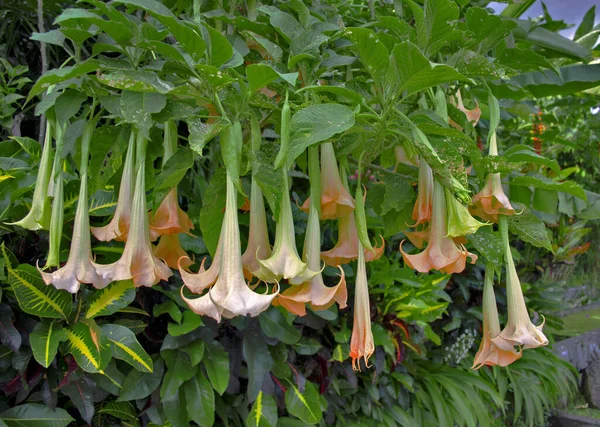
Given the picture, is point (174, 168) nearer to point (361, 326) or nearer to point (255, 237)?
point (255, 237)

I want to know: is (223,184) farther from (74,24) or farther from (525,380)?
(525,380)

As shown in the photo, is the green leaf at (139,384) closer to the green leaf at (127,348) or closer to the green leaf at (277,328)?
the green leaf at (127,348)

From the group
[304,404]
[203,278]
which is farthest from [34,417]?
[203,278]

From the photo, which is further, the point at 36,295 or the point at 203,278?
the point at 36,295

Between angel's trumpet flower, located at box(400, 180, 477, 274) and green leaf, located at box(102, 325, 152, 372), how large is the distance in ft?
1.98

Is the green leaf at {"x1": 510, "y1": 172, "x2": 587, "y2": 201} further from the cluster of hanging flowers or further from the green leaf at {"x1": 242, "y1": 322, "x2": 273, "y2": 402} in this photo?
the green leaf at {"x1": 242, "y1": 322, "x2": 273, "y2": 402}

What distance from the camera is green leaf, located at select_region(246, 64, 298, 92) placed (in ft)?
1.26

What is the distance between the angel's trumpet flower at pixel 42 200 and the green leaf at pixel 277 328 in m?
0.74

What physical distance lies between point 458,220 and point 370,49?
183 mm

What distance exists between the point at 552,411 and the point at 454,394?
41.6 inches

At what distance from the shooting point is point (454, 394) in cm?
179

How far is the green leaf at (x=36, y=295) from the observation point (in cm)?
85

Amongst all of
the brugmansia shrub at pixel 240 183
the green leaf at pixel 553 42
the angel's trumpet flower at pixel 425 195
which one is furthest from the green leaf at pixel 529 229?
the green leaf at pixel 553 42

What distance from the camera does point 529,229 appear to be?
59 centimetres
